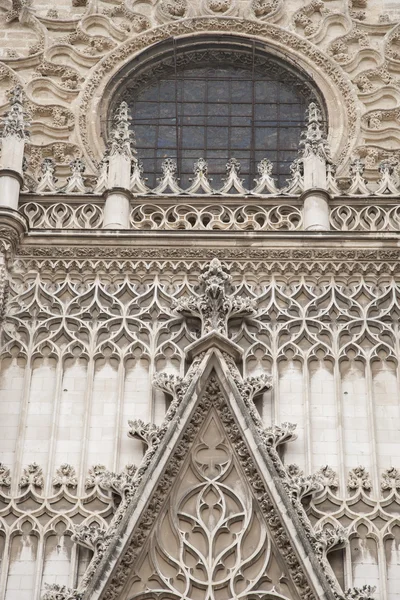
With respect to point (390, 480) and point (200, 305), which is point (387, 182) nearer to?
point (200, 305)

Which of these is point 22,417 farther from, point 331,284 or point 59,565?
point 331,284

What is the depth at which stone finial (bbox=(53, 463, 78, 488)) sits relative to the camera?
1600 cm

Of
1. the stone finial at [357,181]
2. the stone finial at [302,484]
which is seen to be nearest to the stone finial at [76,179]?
the stone finial at [357,181]

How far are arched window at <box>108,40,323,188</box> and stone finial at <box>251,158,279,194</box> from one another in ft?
4.93

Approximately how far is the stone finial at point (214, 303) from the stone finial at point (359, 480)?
82.5 inches

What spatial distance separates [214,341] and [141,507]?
7.08 ft

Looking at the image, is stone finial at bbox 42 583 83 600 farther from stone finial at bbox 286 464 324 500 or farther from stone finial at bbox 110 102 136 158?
stone finial at bbox 110 102 136 158

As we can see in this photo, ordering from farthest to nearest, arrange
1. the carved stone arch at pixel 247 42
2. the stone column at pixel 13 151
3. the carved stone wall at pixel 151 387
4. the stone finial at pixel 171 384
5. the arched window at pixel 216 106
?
1. the arched window at pixel 216 106
2. the carved stone arch at pixel 247 42
3. the stone column at pixel 13 151
4. the stone finial at pixel 171 384
5. the carved stone wall at pixel 151 387

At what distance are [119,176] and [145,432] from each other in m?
3.77

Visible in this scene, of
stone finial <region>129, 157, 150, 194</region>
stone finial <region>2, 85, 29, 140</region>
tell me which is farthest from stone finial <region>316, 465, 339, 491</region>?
stone finial <region>2, 85, 29, 140</region>

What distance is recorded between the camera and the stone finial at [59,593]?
14867mm

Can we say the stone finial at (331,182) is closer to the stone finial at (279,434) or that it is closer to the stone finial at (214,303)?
the stone finial at (214,303)

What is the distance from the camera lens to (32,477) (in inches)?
631

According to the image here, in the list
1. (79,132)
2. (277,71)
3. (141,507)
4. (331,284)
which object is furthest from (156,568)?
(277,71)
